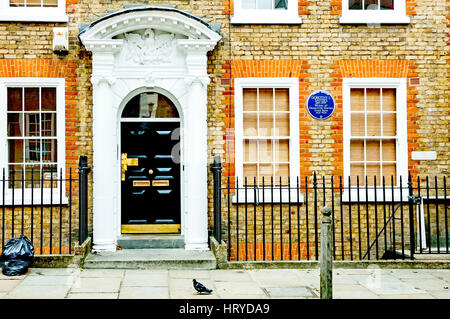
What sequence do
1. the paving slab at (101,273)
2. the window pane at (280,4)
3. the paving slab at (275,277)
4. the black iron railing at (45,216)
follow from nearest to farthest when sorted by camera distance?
the paving slab at (275,277)
the paving slab at (101,273)
the black iron railing at (45,216)
the window pane at (280,4)

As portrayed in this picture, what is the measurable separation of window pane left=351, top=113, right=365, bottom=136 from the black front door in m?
3.30

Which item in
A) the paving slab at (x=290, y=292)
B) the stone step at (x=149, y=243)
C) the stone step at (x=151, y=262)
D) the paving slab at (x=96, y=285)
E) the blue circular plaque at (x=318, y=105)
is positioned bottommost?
the paving slab at (x=290, y=292)

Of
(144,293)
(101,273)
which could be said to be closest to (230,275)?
(144,293)

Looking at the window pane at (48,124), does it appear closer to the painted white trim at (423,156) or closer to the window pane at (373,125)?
the window pane at (373,125)

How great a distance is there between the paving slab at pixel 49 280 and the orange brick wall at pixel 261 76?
3486 mm

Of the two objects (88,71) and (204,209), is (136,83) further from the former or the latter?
(204,209)

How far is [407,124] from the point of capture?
33.1 feet

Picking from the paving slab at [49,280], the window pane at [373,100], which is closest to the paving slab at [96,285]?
the paving slab at [49,280]

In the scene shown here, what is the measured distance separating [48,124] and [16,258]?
2.91 m

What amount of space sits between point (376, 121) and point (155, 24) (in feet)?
14.6

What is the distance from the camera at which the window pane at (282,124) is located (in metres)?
10.1

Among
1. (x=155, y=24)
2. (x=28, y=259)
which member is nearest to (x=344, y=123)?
(x=155, y=24)

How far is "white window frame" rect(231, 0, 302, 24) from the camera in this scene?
988 centimetres

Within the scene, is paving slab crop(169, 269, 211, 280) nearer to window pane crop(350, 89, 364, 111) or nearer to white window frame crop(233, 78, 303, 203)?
white window frame crop(233, 78, 303, 203)
